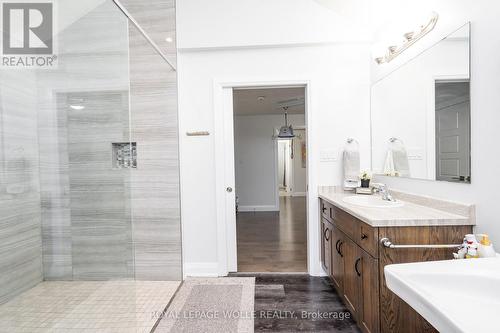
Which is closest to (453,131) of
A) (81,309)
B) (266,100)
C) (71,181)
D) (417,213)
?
(417,213)

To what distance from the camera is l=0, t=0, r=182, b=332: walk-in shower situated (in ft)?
5.73

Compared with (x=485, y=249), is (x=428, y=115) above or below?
above

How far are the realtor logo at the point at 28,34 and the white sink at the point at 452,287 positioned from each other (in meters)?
2.56

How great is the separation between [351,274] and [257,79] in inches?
76.1

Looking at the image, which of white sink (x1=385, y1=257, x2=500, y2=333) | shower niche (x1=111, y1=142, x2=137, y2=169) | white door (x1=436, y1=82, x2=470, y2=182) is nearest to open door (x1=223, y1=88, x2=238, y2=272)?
shower niche (x1=111, y1=142, x2=137, y2=169)

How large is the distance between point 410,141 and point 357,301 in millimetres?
1258

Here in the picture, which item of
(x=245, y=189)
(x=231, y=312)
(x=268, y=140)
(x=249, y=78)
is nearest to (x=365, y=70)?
(x=249, y=78)

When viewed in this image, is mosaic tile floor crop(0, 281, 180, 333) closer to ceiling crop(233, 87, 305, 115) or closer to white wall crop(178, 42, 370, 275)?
white wall crop(178, 42, 370, 275)

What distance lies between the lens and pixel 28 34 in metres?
1.75

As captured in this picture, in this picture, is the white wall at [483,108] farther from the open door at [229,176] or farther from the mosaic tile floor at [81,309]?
the mosaic tile floor at [81,309]

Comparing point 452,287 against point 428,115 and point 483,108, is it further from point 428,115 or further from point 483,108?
point 428,115

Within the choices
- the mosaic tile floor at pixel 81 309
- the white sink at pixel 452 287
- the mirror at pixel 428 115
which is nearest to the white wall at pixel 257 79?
the mirror at pixel 428 115

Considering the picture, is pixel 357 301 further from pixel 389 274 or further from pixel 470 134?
pixel 470 134

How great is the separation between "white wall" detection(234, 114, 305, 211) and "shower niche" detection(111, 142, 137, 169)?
3.70 meters
